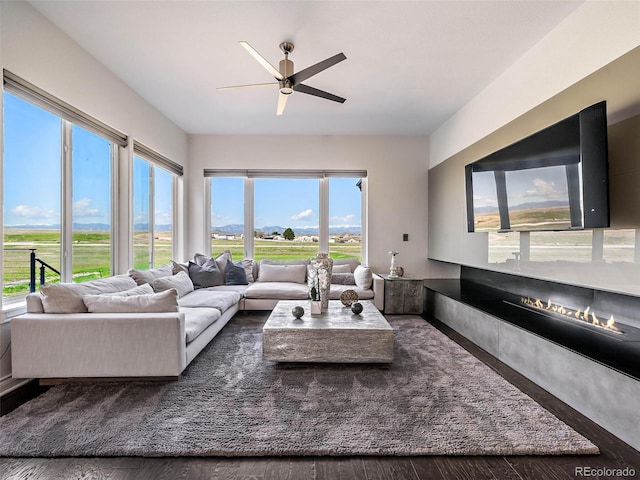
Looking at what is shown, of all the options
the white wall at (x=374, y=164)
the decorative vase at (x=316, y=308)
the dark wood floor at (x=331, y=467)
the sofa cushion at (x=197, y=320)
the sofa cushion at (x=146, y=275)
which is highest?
the white wall at (x=374, y=164)

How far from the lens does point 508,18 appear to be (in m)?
2.59

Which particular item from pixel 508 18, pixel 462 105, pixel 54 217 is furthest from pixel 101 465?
pixel 462 105

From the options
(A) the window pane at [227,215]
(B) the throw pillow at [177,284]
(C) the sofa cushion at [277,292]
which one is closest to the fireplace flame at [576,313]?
(C) the sofa cushion at [277,292]

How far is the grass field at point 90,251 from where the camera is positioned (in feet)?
8.59

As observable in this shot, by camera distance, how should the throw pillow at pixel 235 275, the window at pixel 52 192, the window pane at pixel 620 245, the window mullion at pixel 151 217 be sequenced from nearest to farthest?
the window pane at pixel 620 245 < the window at pixel 52 192 < the window mullion at pixel 151 217 < the throw pillow at pixel 235 275

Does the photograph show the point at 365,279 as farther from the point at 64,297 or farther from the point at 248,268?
the point at 64,297

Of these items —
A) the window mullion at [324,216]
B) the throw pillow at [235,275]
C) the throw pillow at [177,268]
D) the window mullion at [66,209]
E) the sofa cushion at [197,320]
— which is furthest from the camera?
the window mullion at [324,216]

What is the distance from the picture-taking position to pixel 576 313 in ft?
9.36

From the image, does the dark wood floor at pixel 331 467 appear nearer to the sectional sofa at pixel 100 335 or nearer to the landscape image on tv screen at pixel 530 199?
the sectional sofa at pixel 100 335

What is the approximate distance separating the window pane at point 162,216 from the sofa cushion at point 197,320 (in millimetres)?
1911

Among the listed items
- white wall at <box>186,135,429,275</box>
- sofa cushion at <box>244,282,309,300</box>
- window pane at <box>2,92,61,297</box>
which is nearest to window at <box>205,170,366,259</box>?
white wall at <box>186,135,429,275</box>

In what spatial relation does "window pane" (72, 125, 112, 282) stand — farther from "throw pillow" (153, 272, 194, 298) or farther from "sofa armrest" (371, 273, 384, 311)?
"sofa armrest" (371, 273, 384, 311)

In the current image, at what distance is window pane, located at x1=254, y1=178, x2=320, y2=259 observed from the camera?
5828mm

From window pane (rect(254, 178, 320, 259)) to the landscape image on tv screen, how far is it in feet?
9.43
